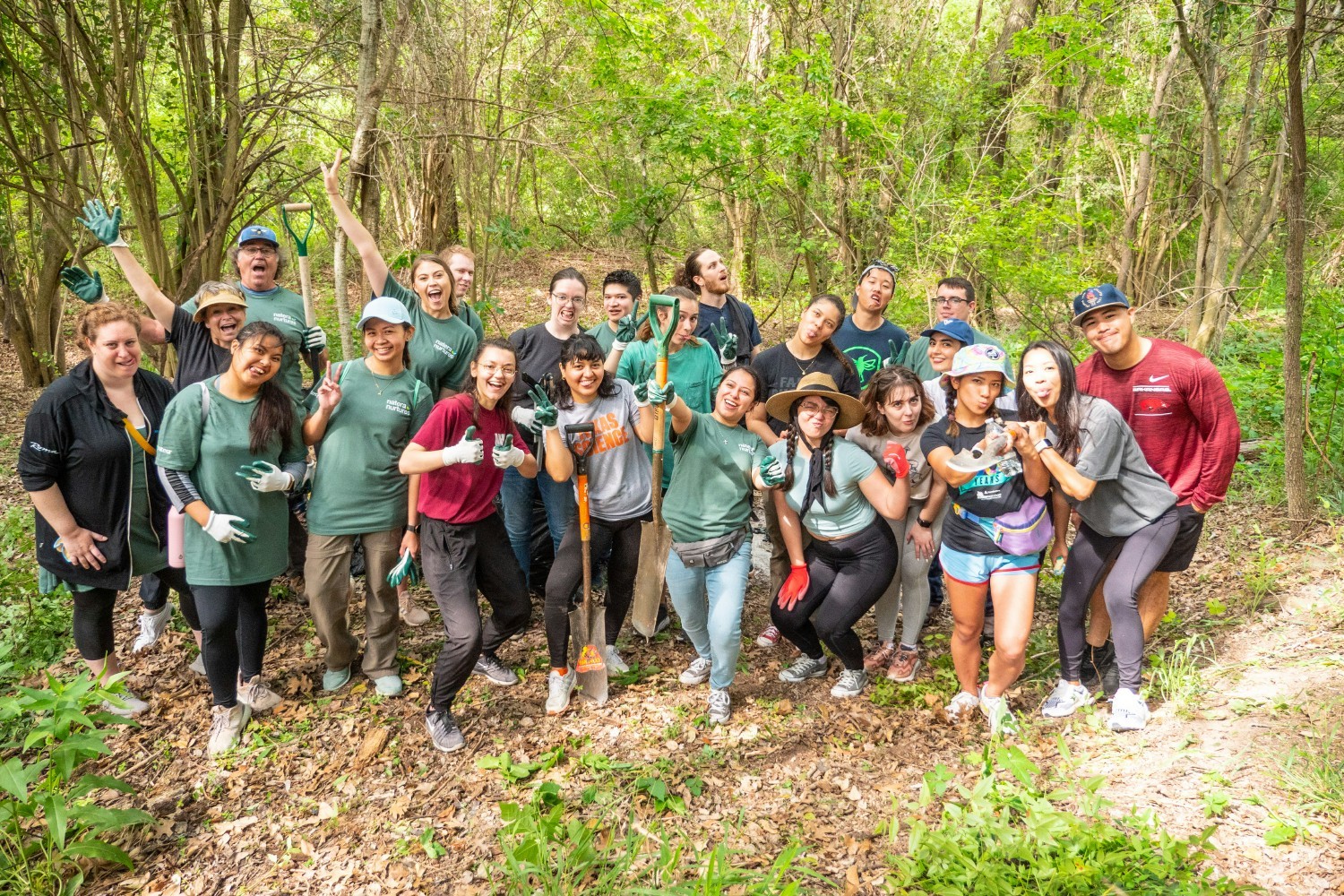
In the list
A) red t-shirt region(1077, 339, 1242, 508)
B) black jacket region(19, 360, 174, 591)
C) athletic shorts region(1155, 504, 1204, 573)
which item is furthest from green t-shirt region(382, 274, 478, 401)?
athletic shorts region(1155, 504, 1204, 573)

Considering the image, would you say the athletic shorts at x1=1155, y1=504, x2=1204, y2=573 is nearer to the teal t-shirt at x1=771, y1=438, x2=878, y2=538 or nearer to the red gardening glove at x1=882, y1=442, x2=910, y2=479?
the red gardening glove at x1=882, y1=442, x2=910, y2=479

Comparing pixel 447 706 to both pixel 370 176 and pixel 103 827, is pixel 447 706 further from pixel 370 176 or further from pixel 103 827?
pixel 370 176

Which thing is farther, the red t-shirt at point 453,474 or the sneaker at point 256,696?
the sneaker at point 256,696

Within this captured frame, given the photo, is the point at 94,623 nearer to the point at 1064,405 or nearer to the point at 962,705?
the point at 962,705

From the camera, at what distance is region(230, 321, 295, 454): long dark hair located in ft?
11.3

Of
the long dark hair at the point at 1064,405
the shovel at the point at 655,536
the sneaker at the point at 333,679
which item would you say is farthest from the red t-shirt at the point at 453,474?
the long dark hair at the point at 1064,405

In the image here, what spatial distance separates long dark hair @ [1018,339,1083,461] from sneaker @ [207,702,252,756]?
13.2ft

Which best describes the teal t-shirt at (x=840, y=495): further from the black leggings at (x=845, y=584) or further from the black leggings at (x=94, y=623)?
the black leggings at (x=94, y=623)

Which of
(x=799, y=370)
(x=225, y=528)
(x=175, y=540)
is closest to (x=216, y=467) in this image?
(x=225, y=528)

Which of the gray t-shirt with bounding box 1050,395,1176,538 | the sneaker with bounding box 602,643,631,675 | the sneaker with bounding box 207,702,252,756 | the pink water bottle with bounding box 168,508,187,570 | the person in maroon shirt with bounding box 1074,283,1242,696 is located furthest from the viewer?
the sneaker with bounding box 602,643,631,675

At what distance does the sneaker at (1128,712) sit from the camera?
3.60 meters

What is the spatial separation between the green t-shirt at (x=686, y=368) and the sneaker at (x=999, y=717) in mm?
2011

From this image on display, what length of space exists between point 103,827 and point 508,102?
8467 mm

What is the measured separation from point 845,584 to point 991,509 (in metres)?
0.81
